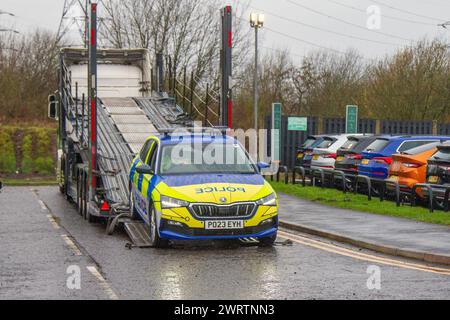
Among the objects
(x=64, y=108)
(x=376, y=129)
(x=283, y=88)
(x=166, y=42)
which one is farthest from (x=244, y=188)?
(x=283, y=88)

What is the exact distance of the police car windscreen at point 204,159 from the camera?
13.5 m

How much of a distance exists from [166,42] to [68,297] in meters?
31.1

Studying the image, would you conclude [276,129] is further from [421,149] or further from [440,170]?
[440,170]

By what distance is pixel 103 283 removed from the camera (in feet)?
31.8

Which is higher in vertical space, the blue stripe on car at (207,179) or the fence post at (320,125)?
the fence post at (320,125)

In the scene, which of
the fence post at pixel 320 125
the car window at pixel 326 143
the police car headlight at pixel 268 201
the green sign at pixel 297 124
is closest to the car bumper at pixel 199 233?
the police car headlight at pixel 268 201

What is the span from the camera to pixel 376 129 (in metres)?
33.8

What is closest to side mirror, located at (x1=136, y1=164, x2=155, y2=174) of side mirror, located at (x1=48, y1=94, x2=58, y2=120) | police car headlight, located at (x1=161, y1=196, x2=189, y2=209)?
police car headlight, located at (x1=161, y1=196, x2=189, y2=209)

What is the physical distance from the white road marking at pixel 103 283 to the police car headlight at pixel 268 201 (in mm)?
2865

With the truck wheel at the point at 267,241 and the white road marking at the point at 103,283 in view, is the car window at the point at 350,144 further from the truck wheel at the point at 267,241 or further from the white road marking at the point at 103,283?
the white road marking at the point at 103,283

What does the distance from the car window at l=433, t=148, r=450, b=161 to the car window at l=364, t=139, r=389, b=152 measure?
3400 millimetres

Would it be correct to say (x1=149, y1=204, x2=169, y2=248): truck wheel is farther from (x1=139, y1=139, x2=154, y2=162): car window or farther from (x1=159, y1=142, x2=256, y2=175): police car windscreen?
(x1=139, y1=139, x2=154, y2=162): car window

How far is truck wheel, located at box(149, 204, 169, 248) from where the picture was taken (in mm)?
12602

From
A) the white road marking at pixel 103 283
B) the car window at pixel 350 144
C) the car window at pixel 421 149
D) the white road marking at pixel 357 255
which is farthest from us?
the car window at pixel 350 144
